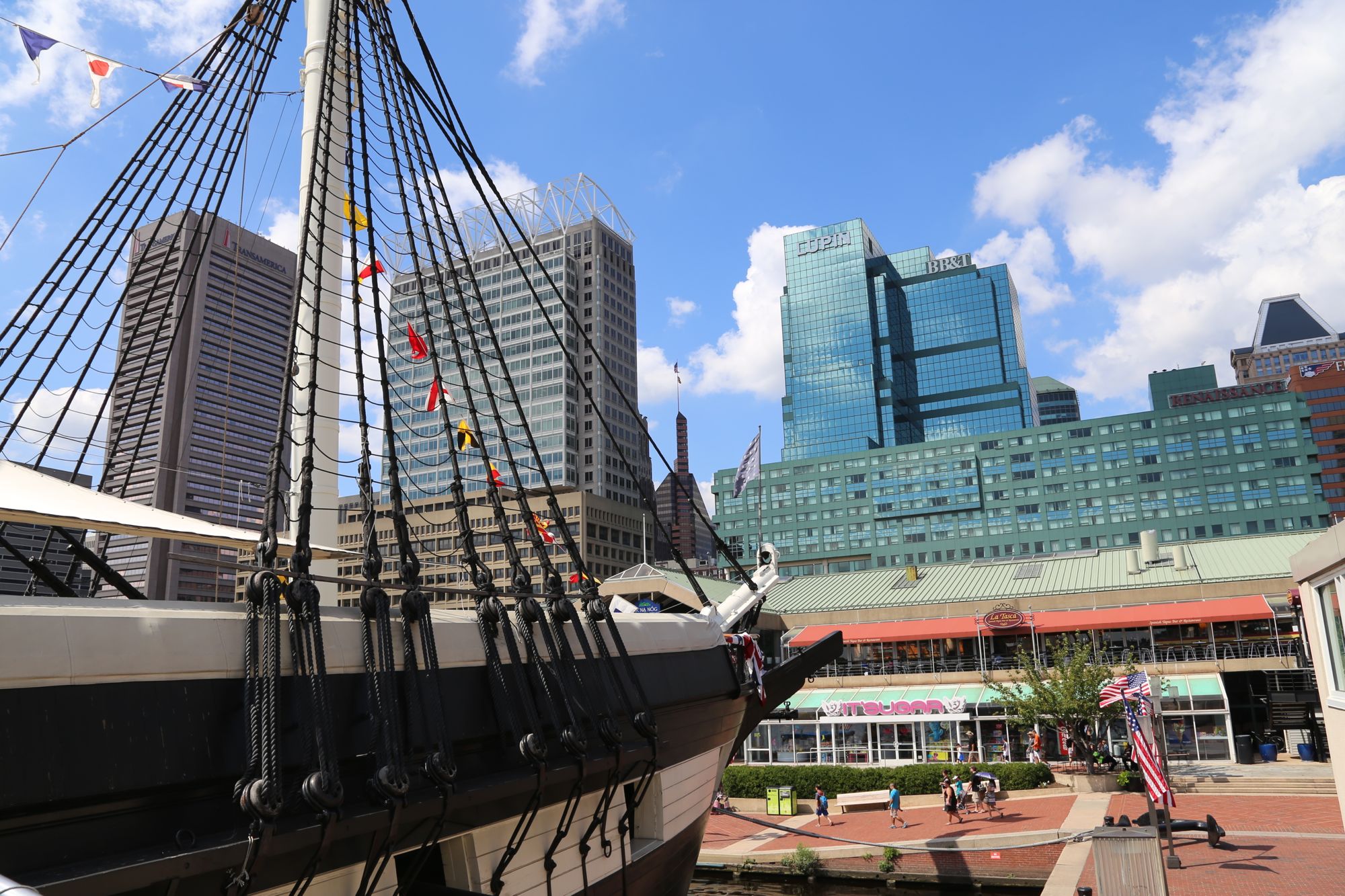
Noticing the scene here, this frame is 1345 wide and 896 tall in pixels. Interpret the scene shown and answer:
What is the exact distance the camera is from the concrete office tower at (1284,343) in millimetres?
186125

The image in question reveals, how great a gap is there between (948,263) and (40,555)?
173 m

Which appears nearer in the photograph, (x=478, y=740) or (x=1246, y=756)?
(x=478, y=740)

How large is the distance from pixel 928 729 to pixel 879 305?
123 m

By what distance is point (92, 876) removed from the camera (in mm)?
3730

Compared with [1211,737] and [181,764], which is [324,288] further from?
[1211,737]

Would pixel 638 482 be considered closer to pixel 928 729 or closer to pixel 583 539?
pixel 928 729

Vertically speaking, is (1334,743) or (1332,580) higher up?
(1332,580)

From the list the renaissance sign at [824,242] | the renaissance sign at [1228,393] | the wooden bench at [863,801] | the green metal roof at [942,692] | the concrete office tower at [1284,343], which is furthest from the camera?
the concrete office tower at [1284,343]

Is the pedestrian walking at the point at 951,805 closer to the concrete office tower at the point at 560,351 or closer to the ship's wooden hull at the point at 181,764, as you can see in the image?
the ship's wooden hull at the point at 181,764

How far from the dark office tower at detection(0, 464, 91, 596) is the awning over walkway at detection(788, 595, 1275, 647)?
2362 cm

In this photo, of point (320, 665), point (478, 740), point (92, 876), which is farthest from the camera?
point (478, 740)

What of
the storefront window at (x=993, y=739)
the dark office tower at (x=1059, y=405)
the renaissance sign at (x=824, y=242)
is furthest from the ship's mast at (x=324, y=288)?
the dark office tower at (x=1059, y=405)

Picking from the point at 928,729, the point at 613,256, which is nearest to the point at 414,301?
the point at 613,256

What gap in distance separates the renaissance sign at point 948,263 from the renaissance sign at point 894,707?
142167 millimetres
